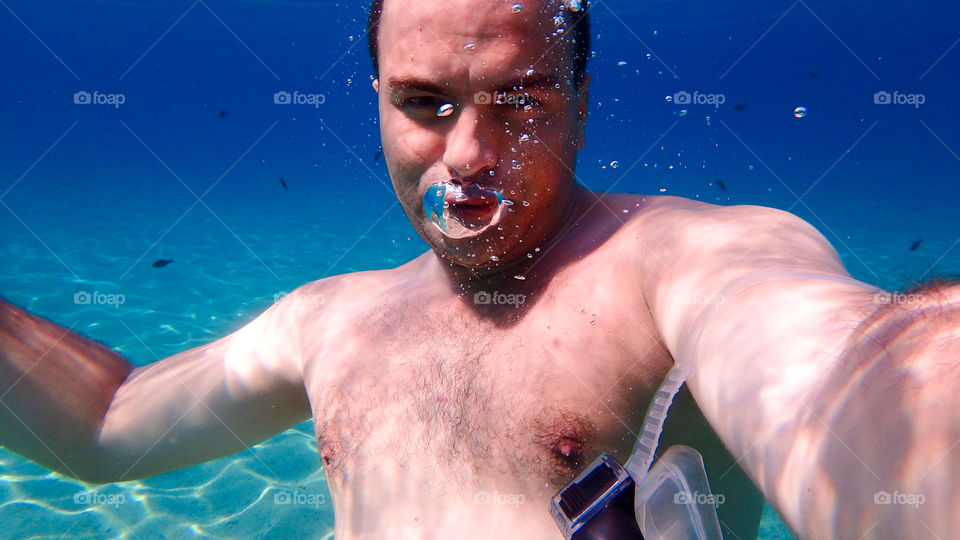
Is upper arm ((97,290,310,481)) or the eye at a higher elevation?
the eye

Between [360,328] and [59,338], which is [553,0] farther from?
[59,338]

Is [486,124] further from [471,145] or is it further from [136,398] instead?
[136,398]

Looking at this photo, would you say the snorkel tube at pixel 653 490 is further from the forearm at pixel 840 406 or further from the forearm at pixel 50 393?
the forearm at pixel 50 393

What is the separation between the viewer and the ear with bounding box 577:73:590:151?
2119mm

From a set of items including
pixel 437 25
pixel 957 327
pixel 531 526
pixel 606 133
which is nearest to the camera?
pixel 957 327

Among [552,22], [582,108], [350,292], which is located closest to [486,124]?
[552,22]

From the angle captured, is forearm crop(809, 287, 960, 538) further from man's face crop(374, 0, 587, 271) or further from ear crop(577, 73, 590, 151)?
ear crop(577, 73, 590, 151)

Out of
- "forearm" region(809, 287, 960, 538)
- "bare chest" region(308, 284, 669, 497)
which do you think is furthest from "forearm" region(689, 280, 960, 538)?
"bare chest" region(308, 284, 669, 497)

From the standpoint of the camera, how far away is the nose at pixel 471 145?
5.65 feet

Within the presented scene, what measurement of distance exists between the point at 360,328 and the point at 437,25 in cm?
121

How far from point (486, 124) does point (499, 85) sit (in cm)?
14

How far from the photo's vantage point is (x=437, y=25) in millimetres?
1833

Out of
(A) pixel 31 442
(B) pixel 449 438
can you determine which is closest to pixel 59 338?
(A) pixel 31 442

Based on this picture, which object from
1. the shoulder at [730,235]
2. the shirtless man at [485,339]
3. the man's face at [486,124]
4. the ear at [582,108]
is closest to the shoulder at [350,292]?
the shirtless man at [485,339]
